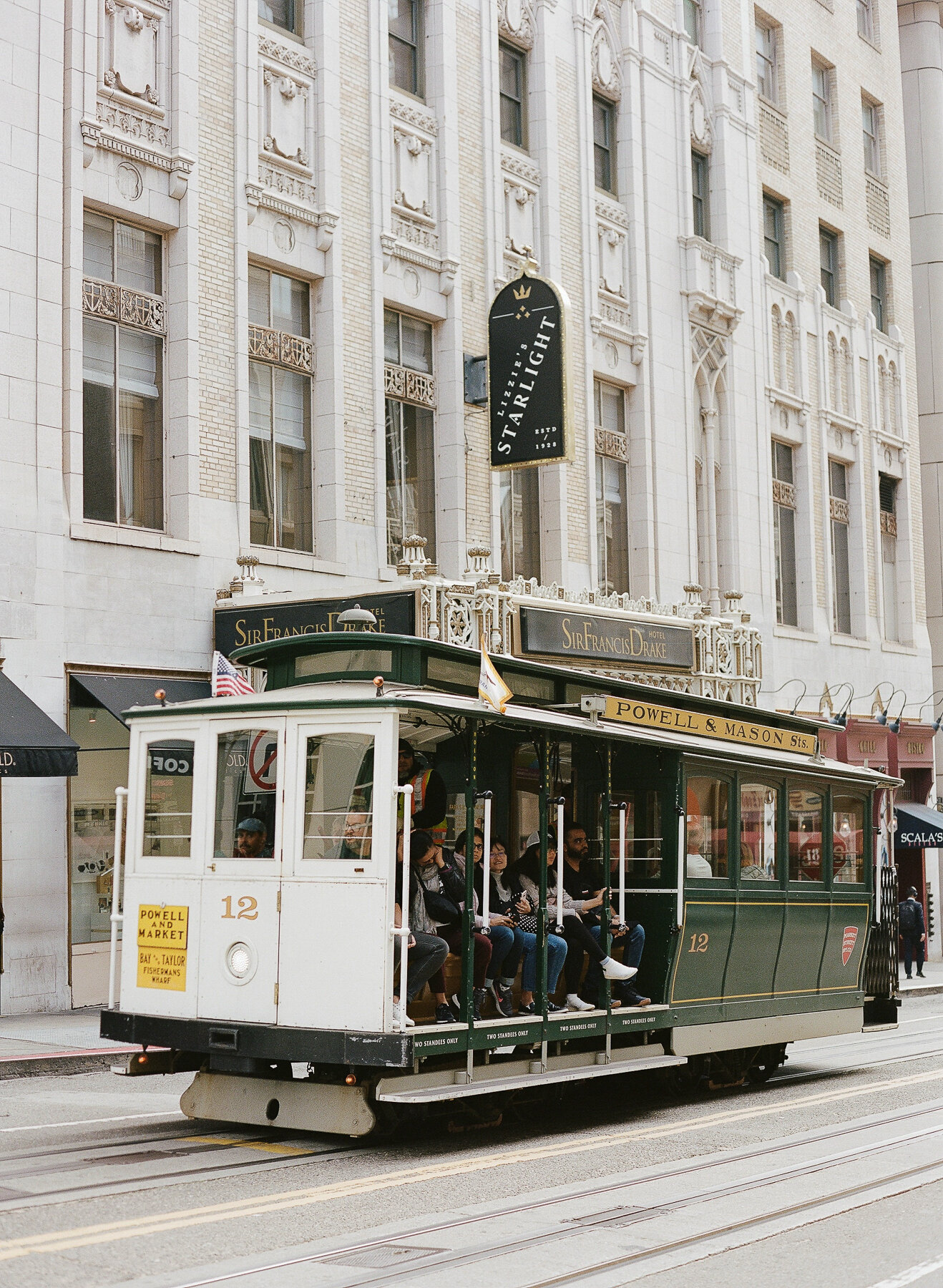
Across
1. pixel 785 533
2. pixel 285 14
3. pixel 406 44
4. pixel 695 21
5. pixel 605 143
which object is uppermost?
pixel 695 21

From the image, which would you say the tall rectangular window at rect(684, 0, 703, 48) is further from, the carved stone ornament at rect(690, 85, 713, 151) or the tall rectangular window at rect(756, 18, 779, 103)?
the tall rectangular window at rect(756, 18, 779, 103)

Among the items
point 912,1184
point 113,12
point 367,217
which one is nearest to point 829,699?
point 367,217

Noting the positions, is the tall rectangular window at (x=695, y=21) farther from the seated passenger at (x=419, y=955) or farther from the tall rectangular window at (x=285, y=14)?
the seated passenger at (x=419, y=955)

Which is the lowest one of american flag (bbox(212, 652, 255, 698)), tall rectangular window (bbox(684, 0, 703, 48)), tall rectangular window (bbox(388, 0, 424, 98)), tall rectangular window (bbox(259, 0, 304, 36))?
american flag (bbox(212, 652, 255, 698))

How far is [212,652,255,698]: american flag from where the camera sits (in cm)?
1600

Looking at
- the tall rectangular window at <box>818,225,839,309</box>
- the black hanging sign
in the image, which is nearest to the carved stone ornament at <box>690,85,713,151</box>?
the tall rectangular window at <box>818,225,839,309</box>

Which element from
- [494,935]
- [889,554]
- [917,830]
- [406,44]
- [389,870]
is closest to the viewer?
[389,870]

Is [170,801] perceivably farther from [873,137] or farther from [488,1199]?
[873,137]

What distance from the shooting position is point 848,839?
14.2m

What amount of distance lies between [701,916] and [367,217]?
503 inches

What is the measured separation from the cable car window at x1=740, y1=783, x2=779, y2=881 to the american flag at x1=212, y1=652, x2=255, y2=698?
5.21 meters

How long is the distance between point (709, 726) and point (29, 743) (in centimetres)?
689

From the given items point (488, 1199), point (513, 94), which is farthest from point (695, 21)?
point (488, 1199)

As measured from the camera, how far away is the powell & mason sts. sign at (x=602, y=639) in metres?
20.3
